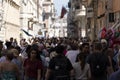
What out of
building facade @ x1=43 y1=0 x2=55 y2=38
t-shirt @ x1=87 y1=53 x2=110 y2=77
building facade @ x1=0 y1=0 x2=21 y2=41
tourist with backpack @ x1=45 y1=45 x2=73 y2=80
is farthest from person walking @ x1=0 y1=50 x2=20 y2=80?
building facade @ x1=43 y1=0 x2=55 y2=38

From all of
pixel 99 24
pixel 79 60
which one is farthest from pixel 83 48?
pixel 99 24

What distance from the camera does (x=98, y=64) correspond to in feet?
35.9

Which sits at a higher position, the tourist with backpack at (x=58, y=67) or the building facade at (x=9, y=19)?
the building facade at (x=9, y=19)

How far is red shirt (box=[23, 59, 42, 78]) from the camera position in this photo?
38.1 feet

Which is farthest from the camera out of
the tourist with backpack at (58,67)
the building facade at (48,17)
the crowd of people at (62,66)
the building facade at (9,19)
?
the building facade at (48,17)

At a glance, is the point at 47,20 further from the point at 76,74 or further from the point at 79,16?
the point at 76,74

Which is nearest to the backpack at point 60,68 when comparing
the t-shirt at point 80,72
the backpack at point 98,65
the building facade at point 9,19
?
the t-shirt at point 80,72

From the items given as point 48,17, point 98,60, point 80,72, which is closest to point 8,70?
point 80,72

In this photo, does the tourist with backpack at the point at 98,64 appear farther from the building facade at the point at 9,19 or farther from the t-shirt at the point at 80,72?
the building facade at the point at 9,19

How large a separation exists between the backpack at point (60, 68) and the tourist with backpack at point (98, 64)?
85 centimetres

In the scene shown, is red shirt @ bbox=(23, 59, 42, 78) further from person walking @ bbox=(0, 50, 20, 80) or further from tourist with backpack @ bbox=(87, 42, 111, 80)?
person walking @ bbox=(0, 50, 20, 80)

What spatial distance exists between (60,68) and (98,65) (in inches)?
43.3

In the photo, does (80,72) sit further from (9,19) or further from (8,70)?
(9,19)

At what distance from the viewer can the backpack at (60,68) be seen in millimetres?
10195
